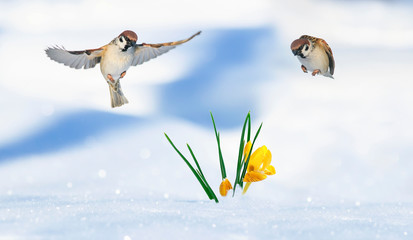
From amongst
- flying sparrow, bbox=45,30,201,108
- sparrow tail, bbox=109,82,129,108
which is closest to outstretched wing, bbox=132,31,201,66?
flying sparrow, bbox=45,30,201,108

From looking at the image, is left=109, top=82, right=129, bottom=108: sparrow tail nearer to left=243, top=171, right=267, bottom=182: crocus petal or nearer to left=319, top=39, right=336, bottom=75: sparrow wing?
left=243, top=171, right=267, bottom=182: crocus petal

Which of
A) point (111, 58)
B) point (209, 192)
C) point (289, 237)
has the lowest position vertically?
point (289, 237)

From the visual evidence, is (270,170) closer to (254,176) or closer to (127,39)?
(254,176)

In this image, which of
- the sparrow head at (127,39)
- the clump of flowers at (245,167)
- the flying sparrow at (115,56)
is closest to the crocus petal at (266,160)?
the clump of flowers at (245,167)

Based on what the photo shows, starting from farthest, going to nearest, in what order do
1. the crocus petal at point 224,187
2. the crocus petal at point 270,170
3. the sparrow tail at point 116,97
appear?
the crocus petal at point 224,187 < the crocus petal at point 270,170 < the sparrow tail at point 116,97

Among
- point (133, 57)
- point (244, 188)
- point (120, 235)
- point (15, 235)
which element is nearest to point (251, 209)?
point (244, 188)

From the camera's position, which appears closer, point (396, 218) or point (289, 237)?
point (289, 237)

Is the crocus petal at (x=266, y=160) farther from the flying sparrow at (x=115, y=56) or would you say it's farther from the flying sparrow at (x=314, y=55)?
the flying sparrow at (x=115, y=56)

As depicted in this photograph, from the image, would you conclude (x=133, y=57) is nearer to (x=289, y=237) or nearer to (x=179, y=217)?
(x=179, y=217)

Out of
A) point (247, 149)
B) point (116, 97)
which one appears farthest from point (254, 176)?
Result: point (116, 97)
